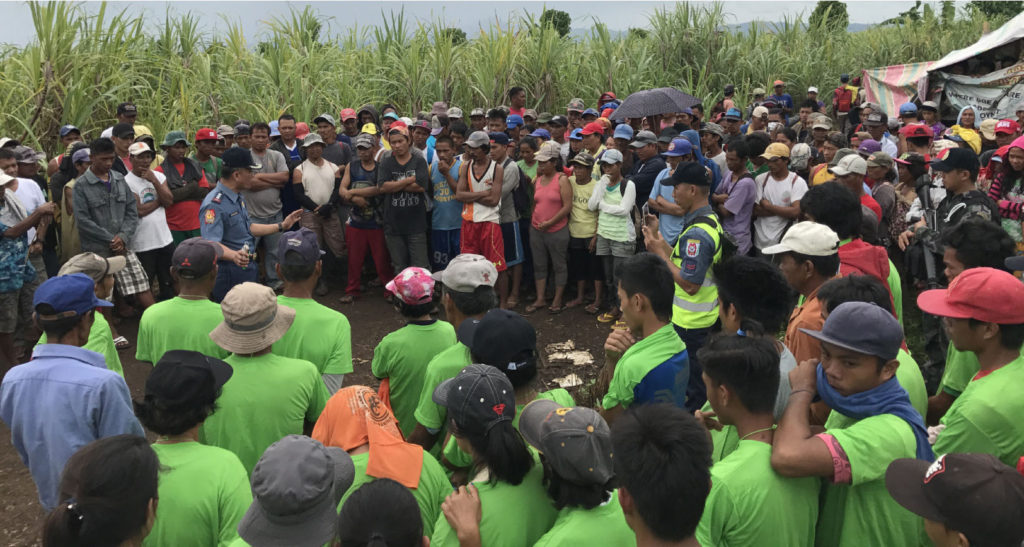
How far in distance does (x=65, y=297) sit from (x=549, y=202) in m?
4.95

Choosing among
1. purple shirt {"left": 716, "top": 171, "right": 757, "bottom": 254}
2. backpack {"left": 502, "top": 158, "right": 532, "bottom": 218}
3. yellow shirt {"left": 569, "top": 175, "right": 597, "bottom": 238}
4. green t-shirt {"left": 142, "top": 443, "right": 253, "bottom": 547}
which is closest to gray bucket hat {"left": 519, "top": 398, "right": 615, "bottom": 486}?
green t-shirt {"left": 142, "top": 443, "right": 253, "bottom": 547}

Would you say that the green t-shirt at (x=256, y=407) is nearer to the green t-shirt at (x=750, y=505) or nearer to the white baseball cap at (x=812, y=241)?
the green t-shirt at (x=750, y=505)

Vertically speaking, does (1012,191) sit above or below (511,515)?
above

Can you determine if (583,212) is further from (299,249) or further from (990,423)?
(990,423)

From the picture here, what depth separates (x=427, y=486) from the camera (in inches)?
96.6

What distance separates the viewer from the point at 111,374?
288 centimetres

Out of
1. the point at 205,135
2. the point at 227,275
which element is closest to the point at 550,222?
the point at 227,275

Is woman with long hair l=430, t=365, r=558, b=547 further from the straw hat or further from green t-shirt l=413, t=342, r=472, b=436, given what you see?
the straw hat

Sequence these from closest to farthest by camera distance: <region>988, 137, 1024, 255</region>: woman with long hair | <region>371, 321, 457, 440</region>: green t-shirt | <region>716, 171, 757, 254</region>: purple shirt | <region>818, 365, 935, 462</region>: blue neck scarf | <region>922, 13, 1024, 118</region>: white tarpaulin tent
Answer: <region>818, 365, 935, 462</region>: blue neck scarf
<region>371, 321, 457, 440</region>: green t-shirt
<region>988, 137, 1024, 255</region>: woman with long hair
<region>716, 171, 757, 254</region>: purple shirt
<region>922, 13, 1024, 118</region>: white tarpaulin tent

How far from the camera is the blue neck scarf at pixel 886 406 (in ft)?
7.41

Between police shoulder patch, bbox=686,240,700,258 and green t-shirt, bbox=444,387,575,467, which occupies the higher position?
police shoulder patch, bbox=686,240,700,258

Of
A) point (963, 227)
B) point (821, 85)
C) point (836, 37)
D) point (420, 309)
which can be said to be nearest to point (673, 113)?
point (963, 227)

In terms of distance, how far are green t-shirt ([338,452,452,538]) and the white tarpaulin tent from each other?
1289 centimetres

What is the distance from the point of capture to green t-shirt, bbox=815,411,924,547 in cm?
213
